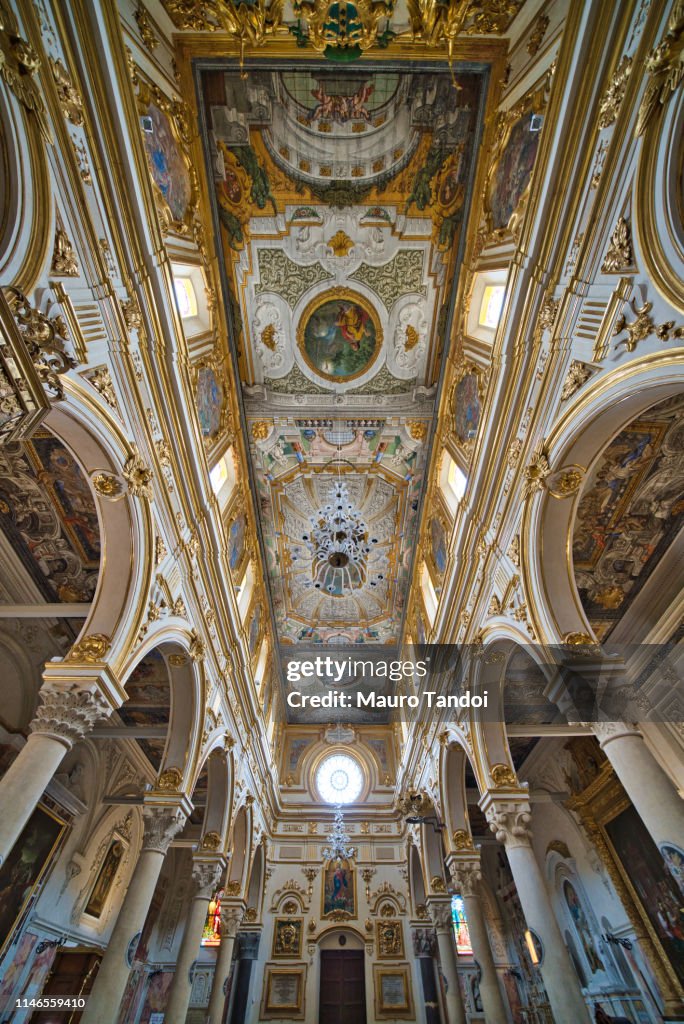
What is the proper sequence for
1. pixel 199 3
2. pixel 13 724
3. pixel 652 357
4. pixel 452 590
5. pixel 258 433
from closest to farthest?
1. pixel 652 357
2. pixel 199 3
3. pixel 13 724
4. pixel 452 590
5. pixel 258 433

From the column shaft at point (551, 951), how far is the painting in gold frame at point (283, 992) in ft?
40.3

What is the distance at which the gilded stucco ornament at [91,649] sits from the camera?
613 centimetres

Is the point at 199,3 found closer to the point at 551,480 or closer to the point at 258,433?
the point at 258,433

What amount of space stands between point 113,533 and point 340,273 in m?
7.50

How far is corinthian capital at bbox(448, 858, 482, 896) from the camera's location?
10.3m

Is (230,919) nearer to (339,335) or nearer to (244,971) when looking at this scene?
(244,971)

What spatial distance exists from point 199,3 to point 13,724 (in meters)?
12.9

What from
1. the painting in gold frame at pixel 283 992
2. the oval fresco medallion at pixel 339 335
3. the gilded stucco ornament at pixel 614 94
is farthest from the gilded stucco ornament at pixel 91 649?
the painting in gold frame at pixel 283 992

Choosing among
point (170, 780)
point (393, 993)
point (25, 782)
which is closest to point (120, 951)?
point (170, 780)

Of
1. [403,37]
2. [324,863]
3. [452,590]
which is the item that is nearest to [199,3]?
[403,37]

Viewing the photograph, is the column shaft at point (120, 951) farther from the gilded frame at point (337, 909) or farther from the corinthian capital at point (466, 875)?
the gilded frame at point (337, 909)

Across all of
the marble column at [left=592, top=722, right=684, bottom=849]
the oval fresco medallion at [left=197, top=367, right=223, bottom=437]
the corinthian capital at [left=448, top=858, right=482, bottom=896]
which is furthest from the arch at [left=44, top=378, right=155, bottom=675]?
the corinthian capital at [left=448, top=858, right=482, bottom=896]

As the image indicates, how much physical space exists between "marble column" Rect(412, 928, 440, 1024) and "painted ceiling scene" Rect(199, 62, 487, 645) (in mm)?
11884

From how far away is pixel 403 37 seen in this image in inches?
286
